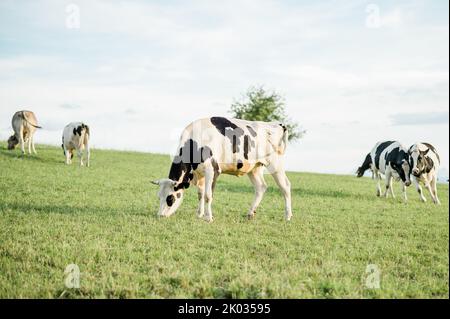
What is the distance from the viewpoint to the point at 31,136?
28.2 meters

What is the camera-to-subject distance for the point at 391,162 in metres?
20.9

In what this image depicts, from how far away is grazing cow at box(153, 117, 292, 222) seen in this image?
11758mm

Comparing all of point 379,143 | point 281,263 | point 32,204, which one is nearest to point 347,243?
point 281,263

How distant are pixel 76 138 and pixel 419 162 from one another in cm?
1850

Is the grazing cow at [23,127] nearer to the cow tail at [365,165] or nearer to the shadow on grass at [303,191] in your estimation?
the shadow on grass at [303,191]

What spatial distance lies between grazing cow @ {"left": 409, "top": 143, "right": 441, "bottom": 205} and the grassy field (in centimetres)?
297

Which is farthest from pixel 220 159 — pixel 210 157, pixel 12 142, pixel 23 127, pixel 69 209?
pixel 12 142

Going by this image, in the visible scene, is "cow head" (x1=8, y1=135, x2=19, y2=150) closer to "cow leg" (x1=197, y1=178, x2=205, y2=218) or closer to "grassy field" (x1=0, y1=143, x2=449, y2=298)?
"grassy field" (x1=0, y1=143, x2=449, y2=298)

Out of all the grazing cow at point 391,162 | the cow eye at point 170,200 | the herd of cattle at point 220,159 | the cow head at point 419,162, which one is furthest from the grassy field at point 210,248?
the grazing cow at point 391,162

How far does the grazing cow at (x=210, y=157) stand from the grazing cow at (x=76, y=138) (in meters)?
14.3

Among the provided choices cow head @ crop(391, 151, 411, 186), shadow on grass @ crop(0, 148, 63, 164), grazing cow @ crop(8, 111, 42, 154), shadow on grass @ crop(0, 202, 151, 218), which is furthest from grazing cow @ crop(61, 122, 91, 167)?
cow head @ crop(391, 151, 411, 186)

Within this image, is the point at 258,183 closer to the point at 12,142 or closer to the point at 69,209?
the point at 69,209
